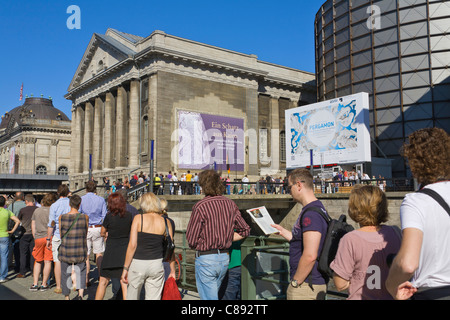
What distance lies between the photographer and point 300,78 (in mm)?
53781

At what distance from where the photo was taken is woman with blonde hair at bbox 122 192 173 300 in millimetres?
5602

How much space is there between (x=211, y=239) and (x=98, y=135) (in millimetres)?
47393

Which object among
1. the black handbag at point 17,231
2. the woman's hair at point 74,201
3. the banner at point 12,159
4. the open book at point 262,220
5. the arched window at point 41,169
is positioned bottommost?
the black handbag at point 17,231

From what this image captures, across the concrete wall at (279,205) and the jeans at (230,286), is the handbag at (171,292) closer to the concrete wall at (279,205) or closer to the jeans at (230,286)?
the jeans at (230,286)

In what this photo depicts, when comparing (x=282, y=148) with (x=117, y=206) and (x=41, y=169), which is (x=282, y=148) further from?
(x=41, y=169)

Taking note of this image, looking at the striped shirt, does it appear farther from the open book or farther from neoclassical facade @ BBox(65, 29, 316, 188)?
neoclassical facade @ BBox(65, 29, 316, 188)

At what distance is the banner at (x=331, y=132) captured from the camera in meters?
30.2

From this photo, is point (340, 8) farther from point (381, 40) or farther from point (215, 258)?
point (215, 258)

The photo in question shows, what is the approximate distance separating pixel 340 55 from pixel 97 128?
28230 millimetres

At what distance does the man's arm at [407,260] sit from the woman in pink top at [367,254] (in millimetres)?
608

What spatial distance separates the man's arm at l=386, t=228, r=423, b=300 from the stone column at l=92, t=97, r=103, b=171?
48413 millimetres

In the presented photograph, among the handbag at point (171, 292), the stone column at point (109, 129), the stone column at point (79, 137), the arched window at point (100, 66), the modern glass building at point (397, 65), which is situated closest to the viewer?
the handbag at point (171, 292)

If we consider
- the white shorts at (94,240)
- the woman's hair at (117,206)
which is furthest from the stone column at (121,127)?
the woman's hair at (117,206)

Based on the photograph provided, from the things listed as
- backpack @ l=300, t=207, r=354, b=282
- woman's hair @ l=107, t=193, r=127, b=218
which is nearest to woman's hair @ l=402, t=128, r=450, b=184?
backpack @ l=300, t=207, r=354, b=282
